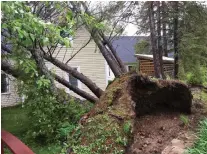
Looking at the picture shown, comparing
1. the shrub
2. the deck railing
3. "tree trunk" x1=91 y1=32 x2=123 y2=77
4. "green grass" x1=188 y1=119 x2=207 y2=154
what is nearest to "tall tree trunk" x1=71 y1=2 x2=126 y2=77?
"tree trunk" x1=91 y1=32 x2=123 y2=77

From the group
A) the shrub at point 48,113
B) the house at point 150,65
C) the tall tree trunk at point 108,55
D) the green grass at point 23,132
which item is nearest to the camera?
the green grass at point 23,132

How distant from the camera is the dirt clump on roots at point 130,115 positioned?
280 centimetres

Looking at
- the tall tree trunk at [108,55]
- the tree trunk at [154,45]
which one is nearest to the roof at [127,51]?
the tree trunk at [154,45]

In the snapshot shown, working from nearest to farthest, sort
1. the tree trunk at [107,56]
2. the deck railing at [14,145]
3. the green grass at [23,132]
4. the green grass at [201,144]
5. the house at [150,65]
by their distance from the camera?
the deck railing at [14,145] < the green grass at [201,144] < the green grass at [23,132] < the tree trunk at [107,56] < the house at [150,65]

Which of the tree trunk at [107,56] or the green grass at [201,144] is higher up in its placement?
the tree trunk at [107,56]

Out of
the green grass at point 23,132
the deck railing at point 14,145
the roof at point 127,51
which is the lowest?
the green grass at point 23,132

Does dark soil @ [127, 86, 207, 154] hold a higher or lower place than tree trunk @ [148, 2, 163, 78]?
lower

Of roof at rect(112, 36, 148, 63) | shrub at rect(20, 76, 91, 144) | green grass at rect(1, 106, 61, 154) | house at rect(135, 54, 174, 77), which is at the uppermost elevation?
roof at rect(112, 36, 148, 63)

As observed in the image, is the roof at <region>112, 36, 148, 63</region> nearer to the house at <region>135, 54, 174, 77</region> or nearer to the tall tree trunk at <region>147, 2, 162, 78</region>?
the house at <region>135, 54, 174, 77</region>

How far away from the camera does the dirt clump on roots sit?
110 inches

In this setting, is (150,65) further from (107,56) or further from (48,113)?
(48,113)

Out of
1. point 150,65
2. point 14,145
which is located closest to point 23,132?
point 150,65

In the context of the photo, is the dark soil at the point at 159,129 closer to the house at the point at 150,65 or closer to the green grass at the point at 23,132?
the green grass at the point at 23,132

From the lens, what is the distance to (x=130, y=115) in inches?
122
